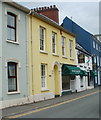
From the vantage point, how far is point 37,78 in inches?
760

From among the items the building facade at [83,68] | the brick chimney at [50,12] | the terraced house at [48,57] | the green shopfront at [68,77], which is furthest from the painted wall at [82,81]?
the brick chimney at [50,12]

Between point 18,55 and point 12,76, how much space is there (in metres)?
1.53

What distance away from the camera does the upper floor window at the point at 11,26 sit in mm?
16328

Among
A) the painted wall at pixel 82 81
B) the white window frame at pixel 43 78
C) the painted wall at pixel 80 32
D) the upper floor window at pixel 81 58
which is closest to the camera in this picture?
the white window frame at pixel 43 78

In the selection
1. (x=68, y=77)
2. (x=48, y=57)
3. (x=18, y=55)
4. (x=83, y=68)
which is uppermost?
(x=48, y=57)

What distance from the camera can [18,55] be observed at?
16938 mm

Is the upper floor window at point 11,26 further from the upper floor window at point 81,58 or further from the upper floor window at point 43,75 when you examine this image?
the upper floor window at point 81,58

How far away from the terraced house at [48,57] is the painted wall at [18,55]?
0.87 meters

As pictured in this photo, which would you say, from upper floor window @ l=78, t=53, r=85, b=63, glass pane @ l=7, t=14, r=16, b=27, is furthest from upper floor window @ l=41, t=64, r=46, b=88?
upper floor window @ l=78, t=53, r=85, b=63

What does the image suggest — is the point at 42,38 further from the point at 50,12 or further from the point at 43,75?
the point at 50,12

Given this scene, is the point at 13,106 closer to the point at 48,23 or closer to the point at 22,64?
the point at 22,64

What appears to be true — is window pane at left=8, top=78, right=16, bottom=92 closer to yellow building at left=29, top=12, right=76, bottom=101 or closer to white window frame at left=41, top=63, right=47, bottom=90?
yellow building at left=29, top=12, right=76, bottom=101

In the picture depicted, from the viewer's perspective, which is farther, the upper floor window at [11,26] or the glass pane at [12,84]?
the upper floor window at [11,26]

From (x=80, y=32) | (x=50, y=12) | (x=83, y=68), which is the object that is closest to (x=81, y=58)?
(x=83, y=68)
